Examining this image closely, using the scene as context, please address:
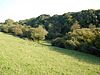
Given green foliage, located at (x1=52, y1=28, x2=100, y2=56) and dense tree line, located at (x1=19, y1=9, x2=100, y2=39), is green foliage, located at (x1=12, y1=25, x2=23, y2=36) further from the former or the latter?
green foliage, located at (x1=52, y1=28, x2=100, y2=56)

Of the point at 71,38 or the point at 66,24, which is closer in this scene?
the point at 71,38

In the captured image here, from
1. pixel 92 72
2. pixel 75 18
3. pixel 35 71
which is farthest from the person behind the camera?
pixel 75 18

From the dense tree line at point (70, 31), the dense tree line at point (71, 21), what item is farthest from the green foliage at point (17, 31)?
the dense tree line at point (71, 21)

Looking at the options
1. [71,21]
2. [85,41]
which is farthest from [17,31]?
[85,41]

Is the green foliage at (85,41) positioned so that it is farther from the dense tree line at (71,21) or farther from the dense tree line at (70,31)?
the dense tree line at (71,21)

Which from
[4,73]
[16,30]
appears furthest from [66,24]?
[4,73]

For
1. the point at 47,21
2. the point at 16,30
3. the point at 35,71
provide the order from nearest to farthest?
the point at 35,71 → the point at 16,30 → the point at 47,21

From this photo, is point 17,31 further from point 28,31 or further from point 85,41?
point 85,41

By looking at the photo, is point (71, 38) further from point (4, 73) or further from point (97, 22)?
point (97, 22)

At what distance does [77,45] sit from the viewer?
220 ft

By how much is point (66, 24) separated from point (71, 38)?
202 feet

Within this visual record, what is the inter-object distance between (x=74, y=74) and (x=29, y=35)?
71.0 m

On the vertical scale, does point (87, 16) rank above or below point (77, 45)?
above

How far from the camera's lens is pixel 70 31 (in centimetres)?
11881
